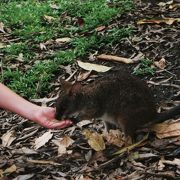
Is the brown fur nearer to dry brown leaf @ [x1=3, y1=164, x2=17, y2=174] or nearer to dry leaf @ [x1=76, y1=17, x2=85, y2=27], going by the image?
dry brown leaf @ [x1=3, y1=164, x2=17, y2=174]

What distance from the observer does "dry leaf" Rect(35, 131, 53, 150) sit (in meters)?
5.12

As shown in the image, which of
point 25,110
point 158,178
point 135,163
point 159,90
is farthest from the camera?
point 159,90

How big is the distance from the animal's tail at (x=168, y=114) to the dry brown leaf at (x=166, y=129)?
56mm

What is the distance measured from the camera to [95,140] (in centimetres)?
488

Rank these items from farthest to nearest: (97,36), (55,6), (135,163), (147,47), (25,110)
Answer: (55,6), (97,36), (147,47), (25,110), (135,163)

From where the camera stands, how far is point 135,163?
14.6ft

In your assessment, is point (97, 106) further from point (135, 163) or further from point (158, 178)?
point (158, 178)

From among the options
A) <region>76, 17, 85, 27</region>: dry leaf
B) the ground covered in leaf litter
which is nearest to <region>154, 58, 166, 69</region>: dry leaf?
the ground covered in leaf litter

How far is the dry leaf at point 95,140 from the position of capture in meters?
4.77

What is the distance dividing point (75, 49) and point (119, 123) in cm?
223

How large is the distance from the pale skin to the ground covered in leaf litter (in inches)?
12.5

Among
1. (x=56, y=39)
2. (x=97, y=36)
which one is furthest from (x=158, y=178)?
(x=56, y=39)

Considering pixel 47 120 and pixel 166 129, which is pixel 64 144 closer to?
pixel 47 120

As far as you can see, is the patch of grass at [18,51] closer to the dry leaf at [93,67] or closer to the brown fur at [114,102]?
the dry leaf at [93,67]
